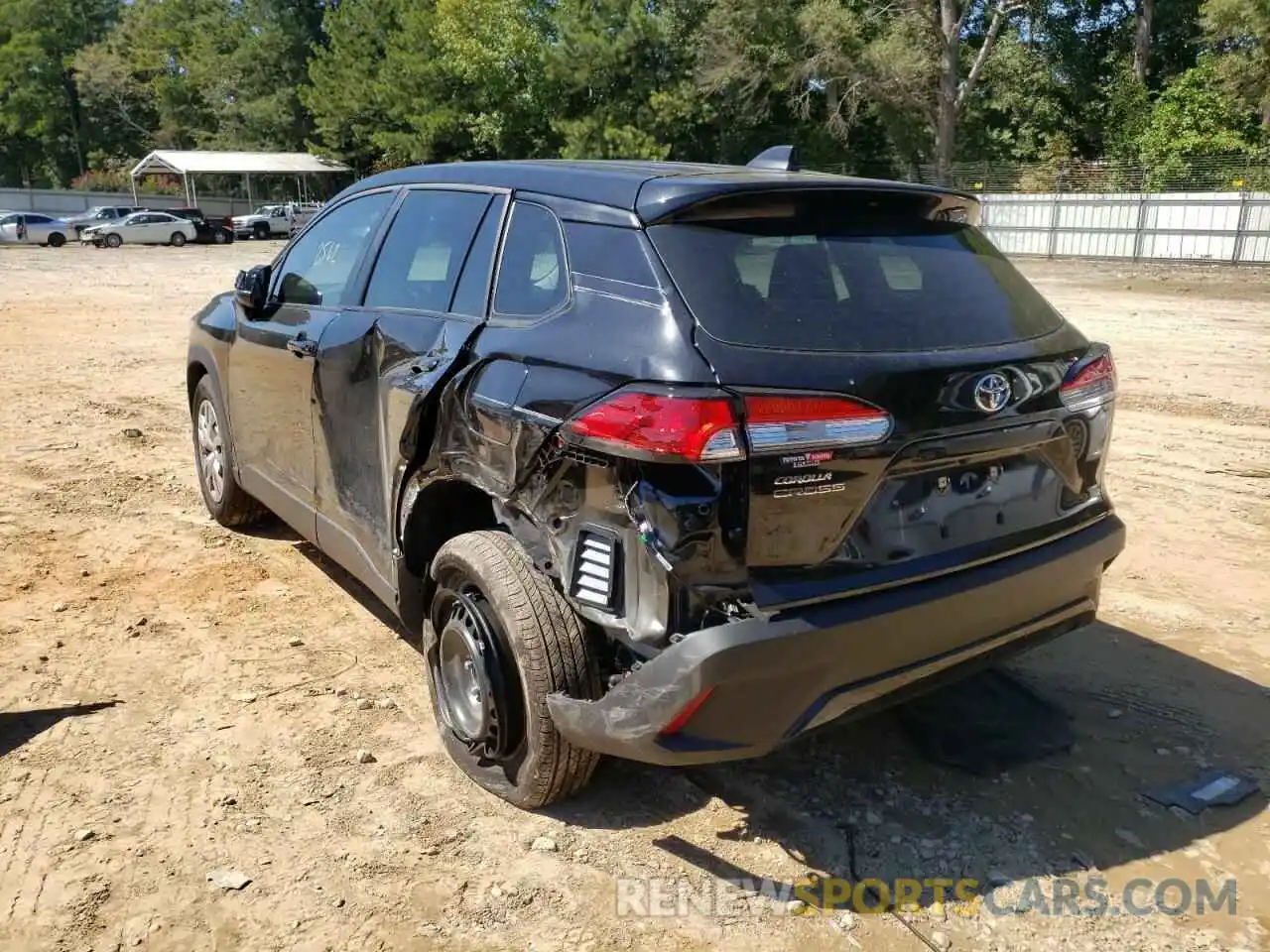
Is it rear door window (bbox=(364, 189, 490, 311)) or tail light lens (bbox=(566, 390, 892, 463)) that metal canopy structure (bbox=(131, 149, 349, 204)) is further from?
tail light lens (bbox=(566, 390, 892, 463))

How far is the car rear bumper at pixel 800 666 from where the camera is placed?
2.44 m

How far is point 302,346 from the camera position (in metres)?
4.12

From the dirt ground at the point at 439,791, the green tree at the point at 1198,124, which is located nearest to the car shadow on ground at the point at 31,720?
the dirt ground at the point at 439,791

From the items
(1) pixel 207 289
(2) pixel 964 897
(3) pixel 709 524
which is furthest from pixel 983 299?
(1) pixel 207 289

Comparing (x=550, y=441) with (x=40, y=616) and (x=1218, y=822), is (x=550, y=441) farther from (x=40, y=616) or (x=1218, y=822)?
(x=40, y=616)

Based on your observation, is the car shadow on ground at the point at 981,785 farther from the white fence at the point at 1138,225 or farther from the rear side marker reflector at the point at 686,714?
the white fence at the point at 1138,225

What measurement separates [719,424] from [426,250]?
171 cm

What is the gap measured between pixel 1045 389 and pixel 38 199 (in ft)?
205

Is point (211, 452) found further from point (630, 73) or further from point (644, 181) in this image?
point (630, 73)

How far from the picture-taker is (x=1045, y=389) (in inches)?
116

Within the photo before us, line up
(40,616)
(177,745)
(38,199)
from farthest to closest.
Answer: (38,199) < (40,616) < (177,745)

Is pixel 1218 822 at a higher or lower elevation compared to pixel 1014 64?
lower

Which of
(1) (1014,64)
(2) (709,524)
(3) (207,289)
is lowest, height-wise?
(3) (207,289)
